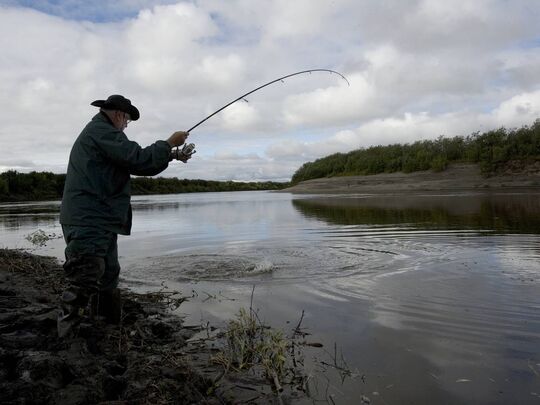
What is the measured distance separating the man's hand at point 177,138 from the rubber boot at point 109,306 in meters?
1.69

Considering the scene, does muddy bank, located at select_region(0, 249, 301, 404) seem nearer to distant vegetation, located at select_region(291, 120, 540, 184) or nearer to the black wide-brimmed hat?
the black wide-brimmed hat

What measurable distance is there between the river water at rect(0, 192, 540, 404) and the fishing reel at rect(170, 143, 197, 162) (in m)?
1.99

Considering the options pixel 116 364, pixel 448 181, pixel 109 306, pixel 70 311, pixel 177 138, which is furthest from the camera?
pixel 448 181

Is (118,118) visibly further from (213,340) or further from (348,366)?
(348,366)

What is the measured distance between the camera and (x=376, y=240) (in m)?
11.4

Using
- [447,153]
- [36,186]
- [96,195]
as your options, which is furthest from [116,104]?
[36,186]

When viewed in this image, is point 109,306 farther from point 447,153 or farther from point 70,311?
point 447,153

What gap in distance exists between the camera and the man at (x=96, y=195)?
4.19m

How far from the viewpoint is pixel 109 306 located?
15.8ft

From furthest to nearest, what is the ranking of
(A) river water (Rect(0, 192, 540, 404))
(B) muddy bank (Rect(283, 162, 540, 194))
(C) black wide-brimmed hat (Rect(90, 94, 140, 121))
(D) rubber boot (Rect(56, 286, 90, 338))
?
(B) muddy bank (Rect(283, 162, 540, 194)) → (C) black wide-brimmed hat (Rect(90, 94, 140, 121)) → (D) rubber boot (Rect(56, 286, 90, 338)) → (A) river water (Rect(0, 192, 540, 404))

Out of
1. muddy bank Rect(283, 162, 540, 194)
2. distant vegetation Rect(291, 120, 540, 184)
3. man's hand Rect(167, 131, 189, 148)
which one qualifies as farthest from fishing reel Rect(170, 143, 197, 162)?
distant vegetation Rect(291, 120, 540, 184)

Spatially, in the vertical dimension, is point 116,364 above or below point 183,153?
below

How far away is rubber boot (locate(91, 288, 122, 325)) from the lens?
475 centimetres

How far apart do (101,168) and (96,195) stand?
0.26 m
